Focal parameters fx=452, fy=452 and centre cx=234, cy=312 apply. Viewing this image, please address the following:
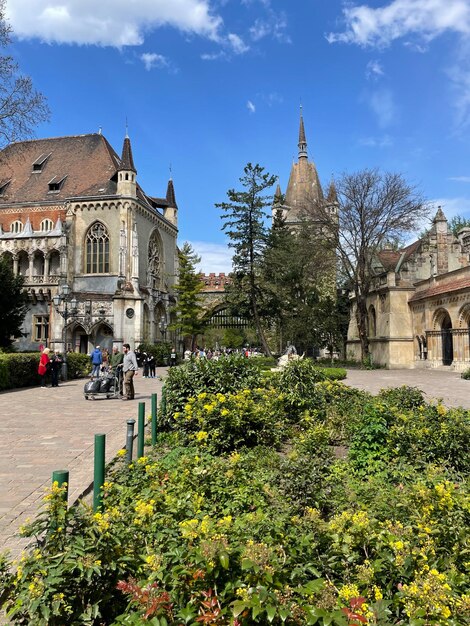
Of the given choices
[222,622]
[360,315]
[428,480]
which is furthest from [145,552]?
[360,315]

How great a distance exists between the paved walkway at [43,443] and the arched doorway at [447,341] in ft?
71.3

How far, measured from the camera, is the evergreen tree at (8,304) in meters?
28.6

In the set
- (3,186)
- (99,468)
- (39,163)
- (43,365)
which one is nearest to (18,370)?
(43,365)

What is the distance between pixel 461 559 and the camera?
10.2 feet

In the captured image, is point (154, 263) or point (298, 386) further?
point (154, 263)

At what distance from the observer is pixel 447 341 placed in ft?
96.8

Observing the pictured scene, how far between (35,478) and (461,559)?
5.39 m

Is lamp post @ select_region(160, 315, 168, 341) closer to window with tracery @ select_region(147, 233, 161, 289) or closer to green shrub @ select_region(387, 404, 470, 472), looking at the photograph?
window with tracery @ select_region(147, 233, 161, 289)

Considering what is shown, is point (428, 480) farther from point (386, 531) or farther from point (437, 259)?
point (437, 259)

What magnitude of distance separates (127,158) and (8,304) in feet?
55.4

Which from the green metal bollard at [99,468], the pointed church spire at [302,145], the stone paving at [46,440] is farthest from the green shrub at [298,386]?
the pointed church spire at [302,145]

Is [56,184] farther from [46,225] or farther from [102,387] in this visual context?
[102,387]

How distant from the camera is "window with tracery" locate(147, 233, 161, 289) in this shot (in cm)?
4243

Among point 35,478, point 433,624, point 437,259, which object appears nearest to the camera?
point 433,624
